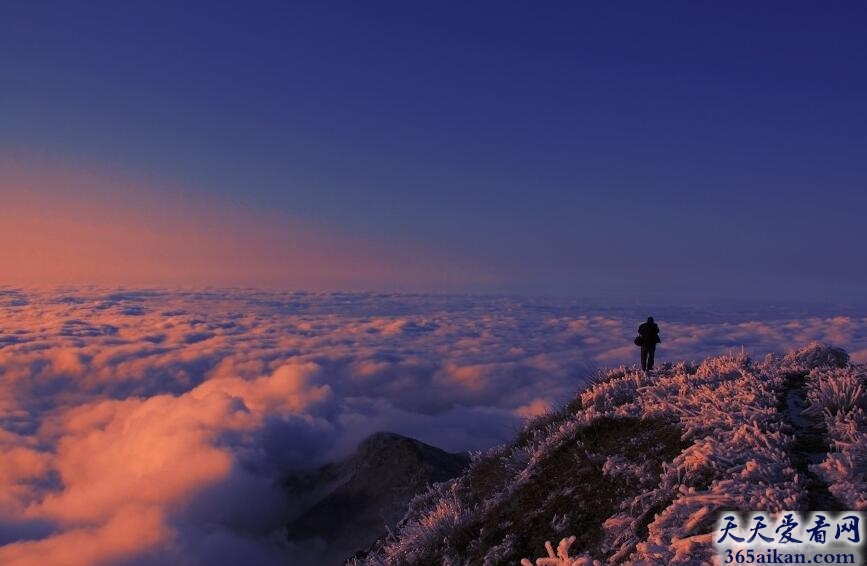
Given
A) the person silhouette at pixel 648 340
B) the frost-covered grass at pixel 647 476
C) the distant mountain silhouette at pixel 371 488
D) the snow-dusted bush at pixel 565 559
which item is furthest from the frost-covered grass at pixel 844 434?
the distant mountain silhouette at pixel 371 488

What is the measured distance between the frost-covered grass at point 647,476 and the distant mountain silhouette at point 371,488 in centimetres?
11733

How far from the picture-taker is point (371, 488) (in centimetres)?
15025

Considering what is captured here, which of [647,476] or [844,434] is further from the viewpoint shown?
[647,476]

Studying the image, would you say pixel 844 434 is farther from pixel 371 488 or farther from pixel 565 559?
pixel 371 488

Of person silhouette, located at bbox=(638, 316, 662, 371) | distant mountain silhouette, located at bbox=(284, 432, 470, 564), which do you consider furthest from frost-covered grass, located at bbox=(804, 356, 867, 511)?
distant mountain silhouette, located at bbox=(284, 432, 470, 564)

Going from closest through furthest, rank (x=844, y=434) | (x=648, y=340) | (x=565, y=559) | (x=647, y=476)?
1. (x=565, y=559)
2. (x=844, y=434)
3. (x=647, y=476)
4. (x=648, y=340)

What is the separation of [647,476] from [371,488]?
15493 cm

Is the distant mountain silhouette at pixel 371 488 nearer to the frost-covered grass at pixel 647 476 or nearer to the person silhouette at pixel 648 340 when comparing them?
the person silhouette at pixel 648 340

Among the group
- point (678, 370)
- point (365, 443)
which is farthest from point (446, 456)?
point (678, 370)

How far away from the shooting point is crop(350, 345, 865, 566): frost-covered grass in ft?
15.3

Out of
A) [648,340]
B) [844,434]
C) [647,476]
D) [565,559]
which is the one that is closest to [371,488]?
[648,340]

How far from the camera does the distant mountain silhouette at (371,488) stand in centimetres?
13100

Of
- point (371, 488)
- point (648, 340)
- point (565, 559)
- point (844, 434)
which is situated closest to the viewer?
point (565, 559)

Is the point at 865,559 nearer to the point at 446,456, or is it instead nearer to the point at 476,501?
the point at 476,501
